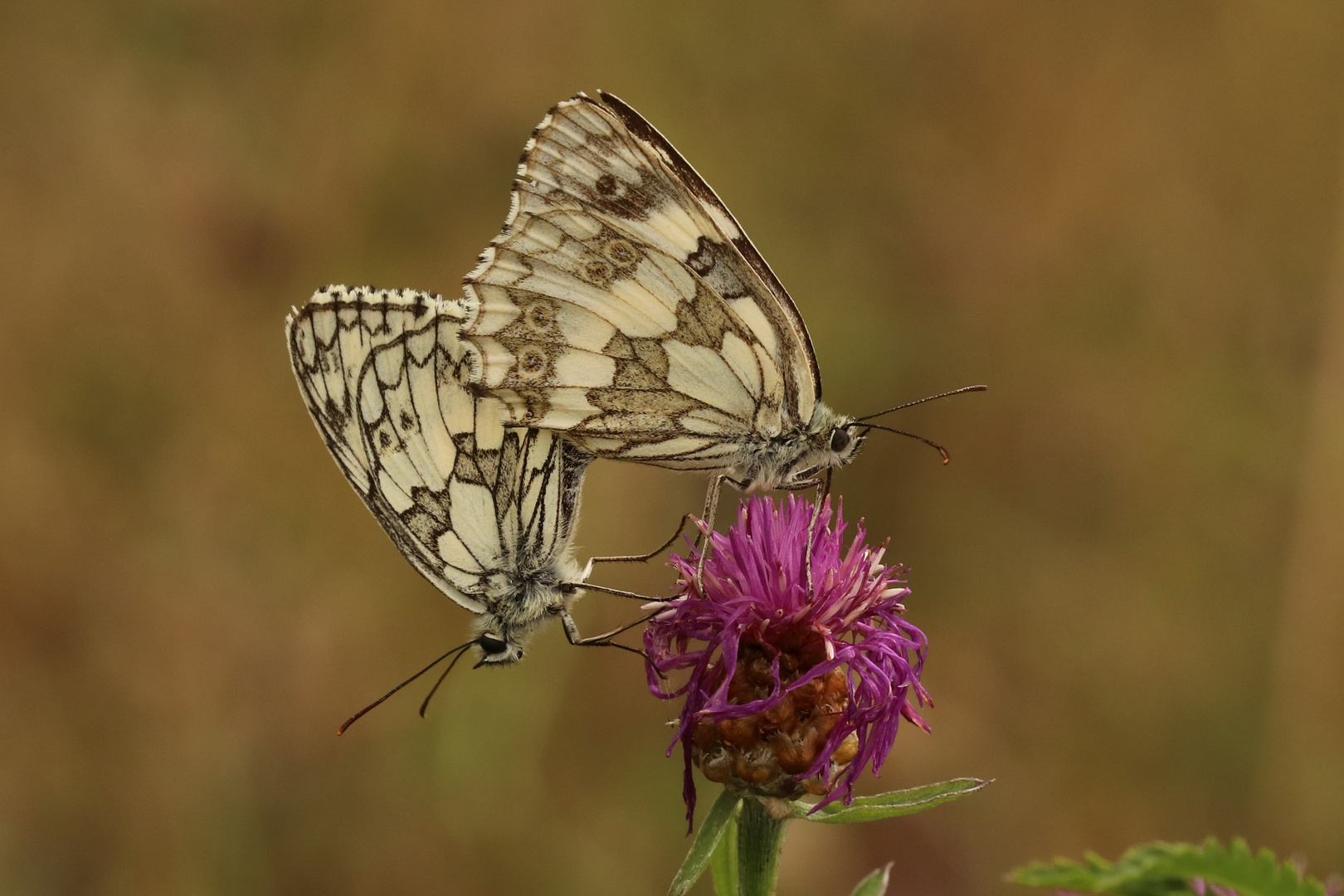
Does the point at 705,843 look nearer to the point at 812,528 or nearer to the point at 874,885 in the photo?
the point at 874,885

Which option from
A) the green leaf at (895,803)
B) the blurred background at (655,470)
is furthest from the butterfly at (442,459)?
the blurred background at (655,470)

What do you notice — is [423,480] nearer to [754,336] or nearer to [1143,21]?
[754,336]

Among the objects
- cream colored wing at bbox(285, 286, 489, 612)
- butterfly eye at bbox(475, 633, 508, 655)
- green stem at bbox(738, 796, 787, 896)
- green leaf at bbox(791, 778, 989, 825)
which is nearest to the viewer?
green leaf at bbox(791, 778, 989, 825)

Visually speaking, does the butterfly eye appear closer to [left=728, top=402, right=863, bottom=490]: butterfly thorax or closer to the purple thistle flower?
the purple thistle flower

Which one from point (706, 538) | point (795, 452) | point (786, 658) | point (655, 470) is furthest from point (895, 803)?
point (655, 470)

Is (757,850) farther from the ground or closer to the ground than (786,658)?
closer to the ground

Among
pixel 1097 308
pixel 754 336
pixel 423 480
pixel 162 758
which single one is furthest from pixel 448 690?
pixel 1097 308

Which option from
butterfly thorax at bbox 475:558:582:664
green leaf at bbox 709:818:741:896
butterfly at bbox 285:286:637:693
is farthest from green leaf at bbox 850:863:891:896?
butterfly thorax at bbox 475:558:582:664
